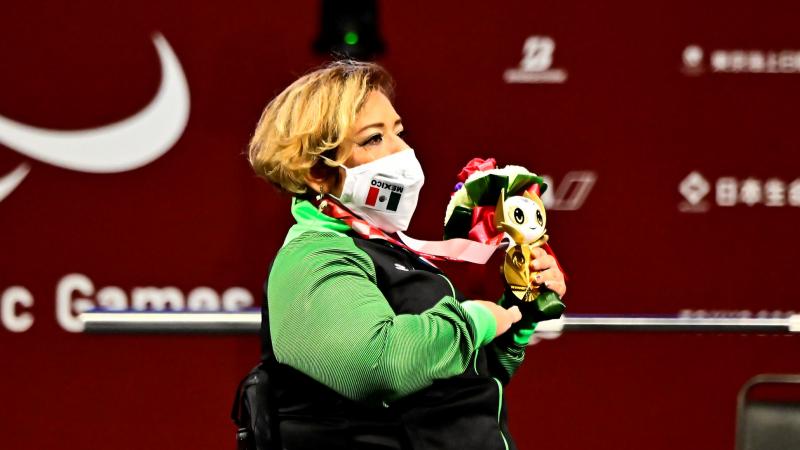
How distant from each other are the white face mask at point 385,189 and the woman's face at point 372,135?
0.04ft

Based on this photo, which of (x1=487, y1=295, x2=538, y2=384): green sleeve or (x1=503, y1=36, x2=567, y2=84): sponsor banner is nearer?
(x1=487, y1=295, x2=538, y2=384): green sleeve

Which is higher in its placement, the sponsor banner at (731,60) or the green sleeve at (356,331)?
the sponsor banner at (731,60)

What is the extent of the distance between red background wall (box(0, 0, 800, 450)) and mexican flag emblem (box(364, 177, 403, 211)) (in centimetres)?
122

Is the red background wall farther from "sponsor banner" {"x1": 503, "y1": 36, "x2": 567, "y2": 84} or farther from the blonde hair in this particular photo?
the blonde hair

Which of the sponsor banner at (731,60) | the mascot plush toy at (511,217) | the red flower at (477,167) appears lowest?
the mascot plush toy at (511,217)

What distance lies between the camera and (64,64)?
3.02 m

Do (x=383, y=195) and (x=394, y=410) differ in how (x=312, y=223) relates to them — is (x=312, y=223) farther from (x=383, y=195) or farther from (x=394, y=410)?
(x=394, y=410)

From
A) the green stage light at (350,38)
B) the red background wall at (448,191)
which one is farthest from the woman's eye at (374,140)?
the red background wall at (448,191)

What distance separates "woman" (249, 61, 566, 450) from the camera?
1553 mm

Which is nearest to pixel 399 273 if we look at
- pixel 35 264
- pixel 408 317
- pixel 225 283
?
pixel 408 317

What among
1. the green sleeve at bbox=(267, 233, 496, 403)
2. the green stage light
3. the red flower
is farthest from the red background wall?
the green sleeve at bbox=(267, 233, 496, 403)

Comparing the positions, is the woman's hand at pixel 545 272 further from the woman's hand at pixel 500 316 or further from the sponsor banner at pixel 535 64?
Answer: the sponsor banner at pixel 535 64

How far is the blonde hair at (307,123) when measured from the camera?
1760 mm

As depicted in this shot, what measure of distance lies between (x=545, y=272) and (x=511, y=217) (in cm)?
10
